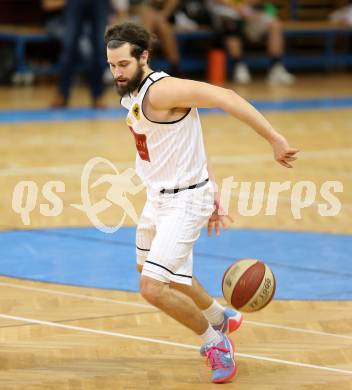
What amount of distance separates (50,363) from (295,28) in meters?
17.5

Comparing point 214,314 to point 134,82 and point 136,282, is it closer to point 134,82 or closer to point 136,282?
point 134,82

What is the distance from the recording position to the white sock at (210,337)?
530 cm

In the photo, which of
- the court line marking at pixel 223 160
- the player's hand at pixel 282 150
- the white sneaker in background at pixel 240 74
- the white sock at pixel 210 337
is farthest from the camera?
the white sneaker in background at pixel 240 74

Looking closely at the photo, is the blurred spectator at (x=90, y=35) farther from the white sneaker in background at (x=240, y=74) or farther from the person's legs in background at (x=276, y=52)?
the person's legs in background at (x=276, y=52)

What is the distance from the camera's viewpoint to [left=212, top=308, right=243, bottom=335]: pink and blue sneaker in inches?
225

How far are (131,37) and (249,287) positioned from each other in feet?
4.62

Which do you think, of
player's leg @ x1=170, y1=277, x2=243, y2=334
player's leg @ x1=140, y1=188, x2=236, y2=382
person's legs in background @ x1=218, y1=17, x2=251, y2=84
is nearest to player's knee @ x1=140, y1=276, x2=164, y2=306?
player's leg @ x1=140, y1=188, x2=236, y2=382

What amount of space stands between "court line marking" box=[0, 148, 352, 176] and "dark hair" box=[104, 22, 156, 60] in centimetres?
587

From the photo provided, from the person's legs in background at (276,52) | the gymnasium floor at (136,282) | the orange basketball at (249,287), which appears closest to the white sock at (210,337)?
the gymnasium floor at (136,282)

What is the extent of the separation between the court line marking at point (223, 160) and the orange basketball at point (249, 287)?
5.82 metres

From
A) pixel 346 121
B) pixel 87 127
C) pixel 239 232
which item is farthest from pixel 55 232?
pixel 346 121

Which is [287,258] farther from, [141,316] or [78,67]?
[78,67]

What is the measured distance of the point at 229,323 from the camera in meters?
5.75

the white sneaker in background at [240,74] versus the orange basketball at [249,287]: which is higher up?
the orange basketball at [249,287]
